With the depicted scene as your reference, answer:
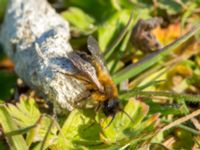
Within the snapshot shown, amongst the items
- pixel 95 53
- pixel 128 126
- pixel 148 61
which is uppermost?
pixel 95 53

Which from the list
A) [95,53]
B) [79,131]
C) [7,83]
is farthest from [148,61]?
[7,83]

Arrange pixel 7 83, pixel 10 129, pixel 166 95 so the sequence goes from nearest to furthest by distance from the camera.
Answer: pixel 10 129 < pixel 166 95 < pixel 7 83

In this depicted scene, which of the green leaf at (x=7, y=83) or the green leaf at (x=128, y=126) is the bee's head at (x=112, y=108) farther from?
the green leaf at (x=7, y=83)

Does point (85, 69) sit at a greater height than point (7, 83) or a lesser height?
greater

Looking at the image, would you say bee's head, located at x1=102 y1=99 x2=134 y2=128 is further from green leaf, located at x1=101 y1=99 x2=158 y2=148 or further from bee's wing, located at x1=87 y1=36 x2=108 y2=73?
bee's wing, located at x1=87 y1=36 x2=108 y2=73

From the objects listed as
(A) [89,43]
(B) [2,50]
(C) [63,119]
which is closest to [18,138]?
(C) [63,119]

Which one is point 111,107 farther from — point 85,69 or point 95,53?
point 95,53
